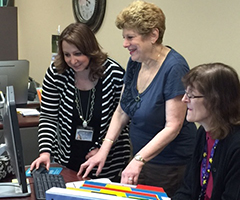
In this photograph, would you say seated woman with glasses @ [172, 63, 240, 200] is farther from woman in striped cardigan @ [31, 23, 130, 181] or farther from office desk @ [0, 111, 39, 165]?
office desk @ [0, 111, 39, 165]

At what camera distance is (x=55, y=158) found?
240 cm

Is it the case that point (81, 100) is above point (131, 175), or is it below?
above

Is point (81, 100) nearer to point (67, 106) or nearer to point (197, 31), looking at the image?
point (67, 106)

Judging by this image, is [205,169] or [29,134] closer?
[205,169]

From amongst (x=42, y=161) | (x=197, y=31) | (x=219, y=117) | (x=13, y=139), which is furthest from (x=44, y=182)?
(x=197, y=31)

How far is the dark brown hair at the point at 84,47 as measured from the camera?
2188 mm

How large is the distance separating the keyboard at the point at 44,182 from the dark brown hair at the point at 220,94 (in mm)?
746

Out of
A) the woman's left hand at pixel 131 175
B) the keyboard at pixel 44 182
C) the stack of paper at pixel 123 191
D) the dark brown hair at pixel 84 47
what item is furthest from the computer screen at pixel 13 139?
the dark brown hair at pixel 84 47

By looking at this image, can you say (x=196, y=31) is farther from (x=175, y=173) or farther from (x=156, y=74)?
(x=175, y=173)

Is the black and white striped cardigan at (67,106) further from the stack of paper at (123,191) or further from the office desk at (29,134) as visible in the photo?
the office desk at (29,134)

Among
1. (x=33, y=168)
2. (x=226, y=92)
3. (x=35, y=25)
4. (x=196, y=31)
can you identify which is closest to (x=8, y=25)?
(x=35, y=25)

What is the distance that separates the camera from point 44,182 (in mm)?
1818

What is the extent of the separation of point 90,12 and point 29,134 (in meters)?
1.57

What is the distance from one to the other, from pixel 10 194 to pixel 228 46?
1.53 metres
